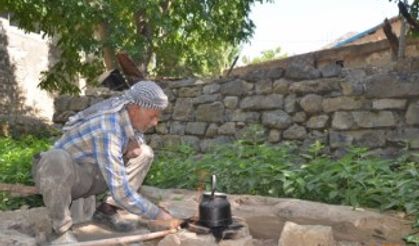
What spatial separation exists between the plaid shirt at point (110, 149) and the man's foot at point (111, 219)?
42 centimetres

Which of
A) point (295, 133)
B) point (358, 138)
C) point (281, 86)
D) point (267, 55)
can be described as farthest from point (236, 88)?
point (267, 55)

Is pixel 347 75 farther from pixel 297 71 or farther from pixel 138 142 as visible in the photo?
pixel 138 142

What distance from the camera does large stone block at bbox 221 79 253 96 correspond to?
588 cm

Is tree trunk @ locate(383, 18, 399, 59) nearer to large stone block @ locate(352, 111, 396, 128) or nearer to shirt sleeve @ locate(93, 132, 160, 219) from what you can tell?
large stone block @ locate(352, 111, 396, 128)

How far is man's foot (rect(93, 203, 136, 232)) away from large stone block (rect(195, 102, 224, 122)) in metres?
2.93

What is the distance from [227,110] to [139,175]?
288 cm

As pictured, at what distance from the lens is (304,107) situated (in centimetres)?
534

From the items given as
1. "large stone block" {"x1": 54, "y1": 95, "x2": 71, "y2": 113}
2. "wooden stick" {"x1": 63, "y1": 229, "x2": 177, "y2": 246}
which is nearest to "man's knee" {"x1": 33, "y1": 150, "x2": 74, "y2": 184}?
"wooden stick" {"x1": 63, "y1": 229, "x2": 177, "y2": 246}

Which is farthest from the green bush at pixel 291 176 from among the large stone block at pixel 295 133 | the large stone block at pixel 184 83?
the large stone block at pixel 184 83

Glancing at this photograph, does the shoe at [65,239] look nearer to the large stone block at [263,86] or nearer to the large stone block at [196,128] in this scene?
the large stone block at [263,86]

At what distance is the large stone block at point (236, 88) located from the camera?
231 inches

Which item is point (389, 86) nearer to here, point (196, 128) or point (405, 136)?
point (405, 136)

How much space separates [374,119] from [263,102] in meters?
1.31

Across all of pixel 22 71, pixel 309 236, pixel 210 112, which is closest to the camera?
pixel 309 236
